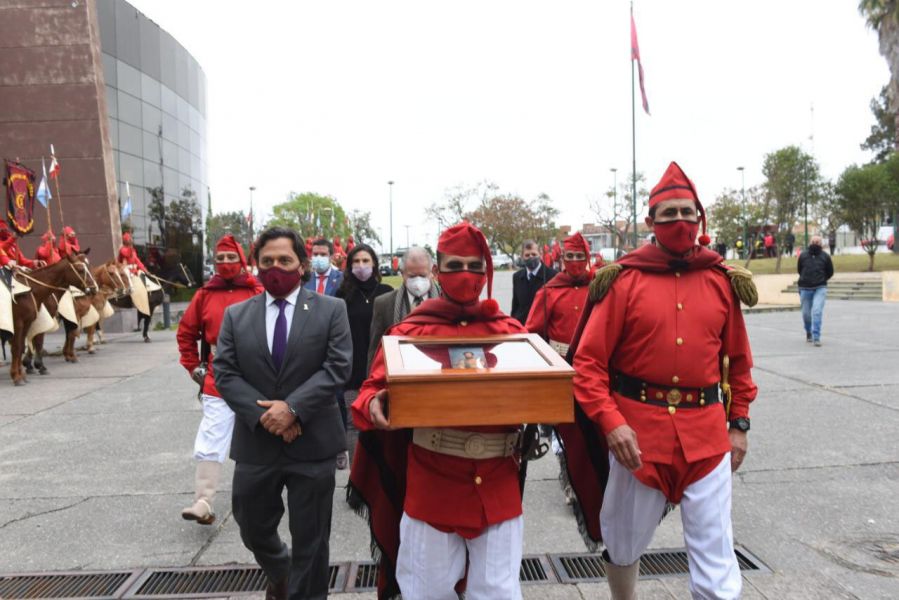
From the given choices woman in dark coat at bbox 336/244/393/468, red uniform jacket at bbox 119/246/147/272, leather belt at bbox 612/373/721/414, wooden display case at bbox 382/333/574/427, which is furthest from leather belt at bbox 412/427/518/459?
red uniform jacket at bbox 119/246/147/272

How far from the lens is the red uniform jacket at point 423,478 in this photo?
2822mm

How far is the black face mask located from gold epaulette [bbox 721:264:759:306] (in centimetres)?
492

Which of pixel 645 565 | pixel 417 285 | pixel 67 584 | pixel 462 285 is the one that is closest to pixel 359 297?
pixel 417 285

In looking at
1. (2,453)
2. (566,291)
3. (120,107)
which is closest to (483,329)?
(566,291)

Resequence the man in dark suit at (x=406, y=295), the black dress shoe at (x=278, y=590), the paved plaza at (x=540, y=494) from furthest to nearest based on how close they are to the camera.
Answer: the man in dark suit at (x=406, y=295) → the paved plaza at (x=540, y=494) → the black dress shoe at (x=278, y=590)

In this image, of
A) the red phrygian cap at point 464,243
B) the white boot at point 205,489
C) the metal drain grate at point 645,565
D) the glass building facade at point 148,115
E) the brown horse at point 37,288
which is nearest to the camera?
the red phrygian cap at point 464,243

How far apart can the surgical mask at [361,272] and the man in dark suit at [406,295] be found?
79cm

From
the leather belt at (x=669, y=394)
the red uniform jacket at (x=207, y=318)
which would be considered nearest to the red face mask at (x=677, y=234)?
the leather belt at (x=669, y=394)

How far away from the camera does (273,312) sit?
370 cm

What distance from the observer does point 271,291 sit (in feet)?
12.0

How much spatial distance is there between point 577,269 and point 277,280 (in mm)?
3212

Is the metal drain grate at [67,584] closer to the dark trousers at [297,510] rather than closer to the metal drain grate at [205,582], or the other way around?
the metal drain grate at [205,582]

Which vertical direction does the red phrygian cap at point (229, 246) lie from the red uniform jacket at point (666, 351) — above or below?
above

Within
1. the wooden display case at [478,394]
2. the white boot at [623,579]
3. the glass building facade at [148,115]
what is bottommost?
the white boot at [623,579]
